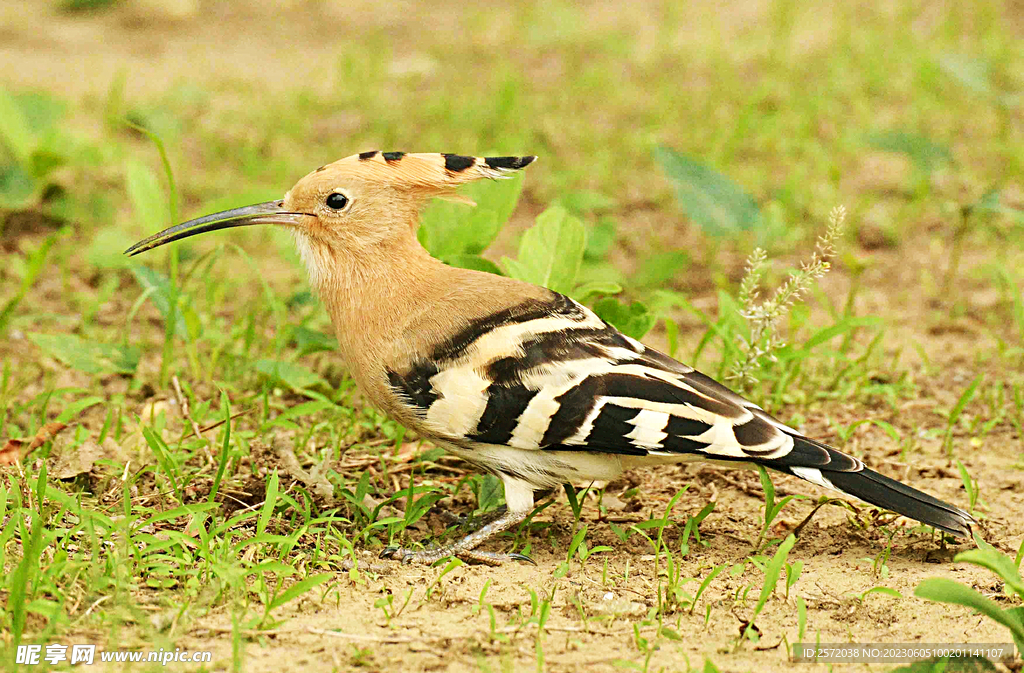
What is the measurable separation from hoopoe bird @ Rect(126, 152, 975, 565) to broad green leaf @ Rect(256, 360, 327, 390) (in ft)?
1.64

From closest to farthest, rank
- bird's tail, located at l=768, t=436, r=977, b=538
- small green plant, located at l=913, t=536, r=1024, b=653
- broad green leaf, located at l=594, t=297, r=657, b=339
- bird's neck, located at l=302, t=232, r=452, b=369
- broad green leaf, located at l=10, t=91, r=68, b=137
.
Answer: small green plant, located at l=913, t=536, r=1024, b=653 < bird's tail, located at l=768, t=436, r=977, b=538 < bird's neck, located at l=302, t=232, r=452, b=369 < broad green leaf, located at l=594, t=297, r=657, b=339 < broad green leaf, located at l=10, t=91, r=68, b=137

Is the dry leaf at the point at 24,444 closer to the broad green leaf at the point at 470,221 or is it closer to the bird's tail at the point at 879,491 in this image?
the broad green leaf at the point at 470,221

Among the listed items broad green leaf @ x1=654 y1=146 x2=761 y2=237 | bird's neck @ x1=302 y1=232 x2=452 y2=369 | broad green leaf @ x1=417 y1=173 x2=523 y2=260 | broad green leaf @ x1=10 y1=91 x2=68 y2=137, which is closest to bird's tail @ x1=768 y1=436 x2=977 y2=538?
bird's neck @ x1=302 y1=232 x2=452 y2=369

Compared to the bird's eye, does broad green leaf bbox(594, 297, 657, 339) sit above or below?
below

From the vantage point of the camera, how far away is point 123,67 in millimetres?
7070

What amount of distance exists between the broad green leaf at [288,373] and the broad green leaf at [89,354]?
19.7 inches

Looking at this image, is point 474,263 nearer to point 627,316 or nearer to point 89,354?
point 627,316

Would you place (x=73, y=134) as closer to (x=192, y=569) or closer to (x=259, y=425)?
(x=259, y=425)

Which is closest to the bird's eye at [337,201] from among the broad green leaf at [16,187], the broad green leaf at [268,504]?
the broad green leaf at [268,504]

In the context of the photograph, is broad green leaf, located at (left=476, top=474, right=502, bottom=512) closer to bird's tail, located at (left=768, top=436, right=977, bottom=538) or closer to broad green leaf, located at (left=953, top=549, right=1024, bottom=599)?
bird's tail, located at (left=768, top=436, right=977, bottom=538)

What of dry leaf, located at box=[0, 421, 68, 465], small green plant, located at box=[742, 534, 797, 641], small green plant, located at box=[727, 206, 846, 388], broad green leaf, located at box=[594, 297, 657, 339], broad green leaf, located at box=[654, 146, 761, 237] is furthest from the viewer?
broad green leaf, located at box=[654, 146, 761, 237]

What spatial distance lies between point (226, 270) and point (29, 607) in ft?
8.58

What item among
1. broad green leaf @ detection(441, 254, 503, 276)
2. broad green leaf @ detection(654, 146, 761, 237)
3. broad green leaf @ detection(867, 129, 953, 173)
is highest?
broad green leaf @ detection(867, 129, 953, 173)

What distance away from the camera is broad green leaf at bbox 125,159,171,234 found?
4.45 metres
